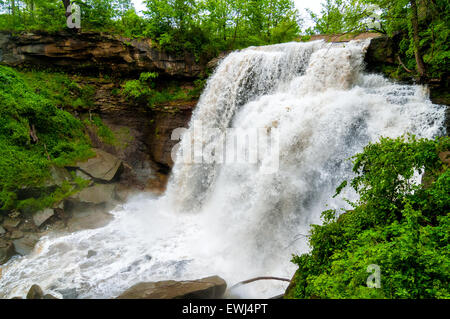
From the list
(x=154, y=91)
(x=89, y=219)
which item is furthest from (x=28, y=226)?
(x=154, y=91)

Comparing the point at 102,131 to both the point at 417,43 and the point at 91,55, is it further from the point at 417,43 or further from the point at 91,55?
the point at 417,43

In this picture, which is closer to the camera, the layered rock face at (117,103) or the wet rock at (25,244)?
the wet rock at (25,244)

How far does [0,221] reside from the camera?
855 cm

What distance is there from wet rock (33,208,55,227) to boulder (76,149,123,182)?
2235 millimetres

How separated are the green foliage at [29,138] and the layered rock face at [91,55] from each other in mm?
1852

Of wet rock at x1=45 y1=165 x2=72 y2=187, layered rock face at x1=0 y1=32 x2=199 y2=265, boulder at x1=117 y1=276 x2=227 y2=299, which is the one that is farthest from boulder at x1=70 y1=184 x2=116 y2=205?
boulder at x1=117 y1=276 x2=227 y2=299

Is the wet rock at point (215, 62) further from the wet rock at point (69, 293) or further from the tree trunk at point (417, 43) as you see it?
the wet rock at point (69, 293)

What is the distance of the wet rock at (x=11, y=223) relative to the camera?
27.9 feet

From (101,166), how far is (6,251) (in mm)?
4775

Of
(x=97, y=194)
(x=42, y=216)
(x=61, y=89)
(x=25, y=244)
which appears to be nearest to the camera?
(x=25, y=244)

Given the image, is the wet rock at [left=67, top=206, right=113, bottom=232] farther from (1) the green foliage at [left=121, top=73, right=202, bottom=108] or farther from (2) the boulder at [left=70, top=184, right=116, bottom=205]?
(1) the green foliage at [left=121, top=73, right=202, bottom=108]

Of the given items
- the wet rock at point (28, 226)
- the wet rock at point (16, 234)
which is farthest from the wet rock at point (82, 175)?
the wet rock at point (16, 234)

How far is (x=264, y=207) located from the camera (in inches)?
291

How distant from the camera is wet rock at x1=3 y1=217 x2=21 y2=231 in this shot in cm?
851
